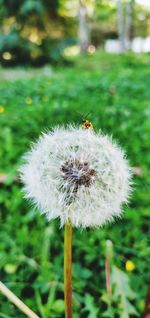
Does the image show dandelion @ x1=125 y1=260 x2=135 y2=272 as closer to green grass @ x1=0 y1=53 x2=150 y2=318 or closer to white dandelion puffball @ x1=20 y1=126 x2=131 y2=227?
green grass @ x1=0 y1=53 x2=150 y2=318

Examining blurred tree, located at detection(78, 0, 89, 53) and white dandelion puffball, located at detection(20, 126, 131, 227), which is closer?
white dandelion puffball, located at detection(20, 126, 131, 227)

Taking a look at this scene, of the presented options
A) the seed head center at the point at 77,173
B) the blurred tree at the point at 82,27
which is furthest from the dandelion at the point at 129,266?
the blurred tree at the point at 82,27

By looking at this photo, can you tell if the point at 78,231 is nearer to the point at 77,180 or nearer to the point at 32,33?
the point at 77,180

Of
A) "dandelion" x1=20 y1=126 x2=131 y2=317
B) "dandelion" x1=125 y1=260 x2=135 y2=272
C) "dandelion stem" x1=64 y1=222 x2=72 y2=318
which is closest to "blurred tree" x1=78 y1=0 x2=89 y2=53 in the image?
"dandelion" x1=125 y1=260 x2=135 y2=272

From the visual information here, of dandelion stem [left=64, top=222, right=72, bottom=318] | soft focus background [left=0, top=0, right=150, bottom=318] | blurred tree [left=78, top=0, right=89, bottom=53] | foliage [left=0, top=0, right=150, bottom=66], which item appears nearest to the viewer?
dandelion stem [left=64, top=222, right=72, bottom=318]

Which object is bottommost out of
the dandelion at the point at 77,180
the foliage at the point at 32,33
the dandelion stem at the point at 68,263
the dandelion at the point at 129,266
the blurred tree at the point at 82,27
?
the dandelion stem at the point at 68,263

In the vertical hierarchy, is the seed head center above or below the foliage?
below

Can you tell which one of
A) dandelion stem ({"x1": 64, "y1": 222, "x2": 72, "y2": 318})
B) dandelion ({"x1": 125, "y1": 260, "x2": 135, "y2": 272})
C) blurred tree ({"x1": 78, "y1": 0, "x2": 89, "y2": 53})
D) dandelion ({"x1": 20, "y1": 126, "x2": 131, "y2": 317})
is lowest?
dandelion stem ({"x1": 64, "y1": 222, "x2": 72, "y2": 318})

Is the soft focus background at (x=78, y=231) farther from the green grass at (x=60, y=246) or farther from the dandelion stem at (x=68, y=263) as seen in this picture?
the dandelion stem at (x=68, y=263)

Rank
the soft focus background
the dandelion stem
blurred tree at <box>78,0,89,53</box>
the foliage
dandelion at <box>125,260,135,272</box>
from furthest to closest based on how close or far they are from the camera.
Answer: blurred tree at <box>78,0,89,53</box>
the foliage
dandelion at <box>125,260,135,272</box>
the soft focus background
the dandelion stem

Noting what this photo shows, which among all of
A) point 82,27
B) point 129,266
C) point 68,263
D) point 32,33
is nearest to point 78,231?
point 129,266
